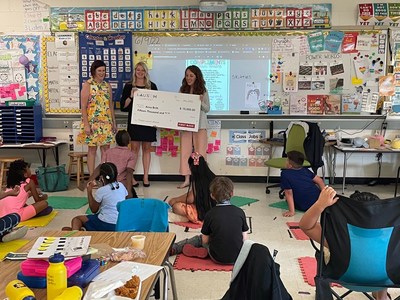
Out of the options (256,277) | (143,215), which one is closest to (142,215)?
(143,215)

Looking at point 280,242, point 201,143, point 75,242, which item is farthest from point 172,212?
point 75,242

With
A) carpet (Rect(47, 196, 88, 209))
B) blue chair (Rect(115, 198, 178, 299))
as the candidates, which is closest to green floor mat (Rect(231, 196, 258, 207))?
carpet (Rect(47, 196, 88, 209))

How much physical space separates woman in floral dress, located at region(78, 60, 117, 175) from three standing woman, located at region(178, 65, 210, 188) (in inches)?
41.8

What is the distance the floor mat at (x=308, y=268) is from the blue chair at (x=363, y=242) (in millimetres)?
1077

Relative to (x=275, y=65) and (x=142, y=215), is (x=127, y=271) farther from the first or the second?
(x=275, y=65)

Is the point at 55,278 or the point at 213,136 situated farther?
the point at 213,136

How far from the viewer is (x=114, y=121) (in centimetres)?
617

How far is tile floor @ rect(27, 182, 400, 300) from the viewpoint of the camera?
3.03 meters

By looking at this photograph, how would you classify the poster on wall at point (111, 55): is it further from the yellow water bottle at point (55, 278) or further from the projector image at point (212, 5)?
the yellow water bottle at point (55, 278)

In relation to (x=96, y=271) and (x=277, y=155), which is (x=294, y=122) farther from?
(x=96, y=271)

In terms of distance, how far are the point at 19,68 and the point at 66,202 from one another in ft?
7.84

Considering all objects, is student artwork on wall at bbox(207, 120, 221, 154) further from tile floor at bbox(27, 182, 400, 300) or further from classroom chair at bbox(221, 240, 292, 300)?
classroom chair at bbox(221, 240, 292, 300)

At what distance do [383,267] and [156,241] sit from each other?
112 centimetres

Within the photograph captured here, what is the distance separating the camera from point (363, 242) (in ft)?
6.79
